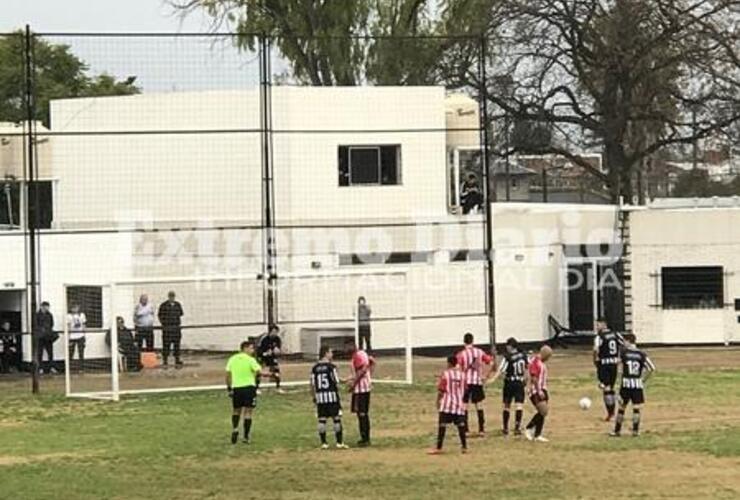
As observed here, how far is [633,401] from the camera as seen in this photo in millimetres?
24625

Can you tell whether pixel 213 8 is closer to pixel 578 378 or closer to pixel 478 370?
pixel 578 378

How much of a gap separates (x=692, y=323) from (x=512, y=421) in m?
20.8

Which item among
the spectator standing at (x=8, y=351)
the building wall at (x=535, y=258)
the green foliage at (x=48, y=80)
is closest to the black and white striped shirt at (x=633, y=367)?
the spectator standing at (x=8, y=351)

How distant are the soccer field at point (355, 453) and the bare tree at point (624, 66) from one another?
23385 mm

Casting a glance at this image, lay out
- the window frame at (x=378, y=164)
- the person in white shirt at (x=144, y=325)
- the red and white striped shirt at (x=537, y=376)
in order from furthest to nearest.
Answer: the window frame at (x=378, y=164)
the person in white shirt at (x=144, y=325)
the red and white striped shirt at (x=537, y=376)

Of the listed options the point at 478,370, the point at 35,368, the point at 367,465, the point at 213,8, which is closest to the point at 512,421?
the point at 478,370

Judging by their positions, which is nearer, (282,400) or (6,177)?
(282,400)

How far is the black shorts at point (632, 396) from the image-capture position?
80.6 feet

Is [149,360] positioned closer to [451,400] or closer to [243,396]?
[243,396]

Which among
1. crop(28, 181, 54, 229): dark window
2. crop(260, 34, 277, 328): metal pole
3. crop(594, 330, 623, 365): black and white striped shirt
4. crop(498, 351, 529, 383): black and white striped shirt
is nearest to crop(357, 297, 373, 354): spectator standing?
crop(260, 34, 277, 328): metal pole

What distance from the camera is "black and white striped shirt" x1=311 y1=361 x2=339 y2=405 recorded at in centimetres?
2342

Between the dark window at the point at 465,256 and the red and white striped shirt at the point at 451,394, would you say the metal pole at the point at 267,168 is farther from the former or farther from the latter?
the red and white striped shirt at the point at 451,394

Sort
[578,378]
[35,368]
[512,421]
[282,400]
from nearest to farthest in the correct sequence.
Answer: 1. [512,421]
2. [282,400]
3. [35,368]
4. [578,378]

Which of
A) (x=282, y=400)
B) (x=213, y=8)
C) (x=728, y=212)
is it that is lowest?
(x=282, y=400)
